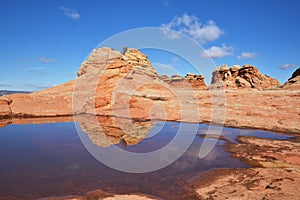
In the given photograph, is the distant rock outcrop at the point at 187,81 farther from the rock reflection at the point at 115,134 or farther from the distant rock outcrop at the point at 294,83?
the rock reflection at the point at 115,134

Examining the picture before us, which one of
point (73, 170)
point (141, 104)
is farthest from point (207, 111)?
point (73, 170)

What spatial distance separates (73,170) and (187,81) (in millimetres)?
54611

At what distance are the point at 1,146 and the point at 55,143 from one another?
105 inches

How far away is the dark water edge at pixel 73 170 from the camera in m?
6.70

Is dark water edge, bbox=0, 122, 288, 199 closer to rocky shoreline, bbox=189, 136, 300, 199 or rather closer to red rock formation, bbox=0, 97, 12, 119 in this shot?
rocky shoreline, bbox=189, 136, 300, 199

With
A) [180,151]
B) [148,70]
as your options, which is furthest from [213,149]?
[148,70]

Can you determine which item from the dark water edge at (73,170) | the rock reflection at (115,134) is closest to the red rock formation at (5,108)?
the dark water edge at (73,170)

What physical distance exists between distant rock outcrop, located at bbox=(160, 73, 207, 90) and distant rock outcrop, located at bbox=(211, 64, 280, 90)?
4.58 m

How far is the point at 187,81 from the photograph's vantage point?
60500mm

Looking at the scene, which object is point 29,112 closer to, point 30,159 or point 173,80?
point 30,159

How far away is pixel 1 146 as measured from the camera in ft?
37.4

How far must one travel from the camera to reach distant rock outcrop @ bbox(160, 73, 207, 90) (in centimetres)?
5523

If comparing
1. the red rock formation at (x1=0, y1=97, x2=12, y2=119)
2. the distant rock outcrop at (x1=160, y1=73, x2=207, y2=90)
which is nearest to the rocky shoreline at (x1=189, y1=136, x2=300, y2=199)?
the red rock formation at (x1=0, y1=97, x2=12, y2=119)

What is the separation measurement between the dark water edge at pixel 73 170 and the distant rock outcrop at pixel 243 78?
2014 inches
